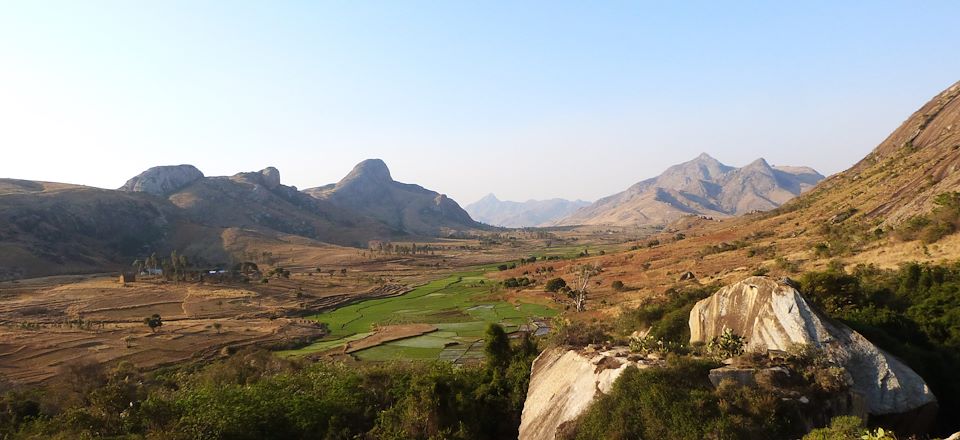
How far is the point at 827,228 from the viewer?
66.9m

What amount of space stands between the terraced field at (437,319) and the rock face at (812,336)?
27.6 meters

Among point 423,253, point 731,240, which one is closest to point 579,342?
point 731,240

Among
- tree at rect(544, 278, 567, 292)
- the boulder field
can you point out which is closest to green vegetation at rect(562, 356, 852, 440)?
the boulder field

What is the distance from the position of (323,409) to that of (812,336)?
732 inches

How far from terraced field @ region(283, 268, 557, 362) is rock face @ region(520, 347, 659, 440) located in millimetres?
25534

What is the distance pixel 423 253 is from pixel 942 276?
160 m

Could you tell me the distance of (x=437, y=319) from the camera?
65688mm

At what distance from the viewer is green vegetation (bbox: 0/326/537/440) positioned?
1850 centimetres

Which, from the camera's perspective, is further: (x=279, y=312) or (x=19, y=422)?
(x=279, y=312)

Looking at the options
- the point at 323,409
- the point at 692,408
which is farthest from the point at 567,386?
the point at 323,409

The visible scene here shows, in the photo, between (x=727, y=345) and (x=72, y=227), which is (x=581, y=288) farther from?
(x=72, y=227)

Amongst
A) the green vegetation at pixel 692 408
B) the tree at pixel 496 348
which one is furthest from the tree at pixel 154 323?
the green vegetation at pixel 692 408

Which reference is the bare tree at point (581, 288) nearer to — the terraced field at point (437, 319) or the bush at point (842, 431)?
the terraced field at point (437, 319)

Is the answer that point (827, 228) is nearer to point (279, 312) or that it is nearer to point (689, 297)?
point (689, 297)
